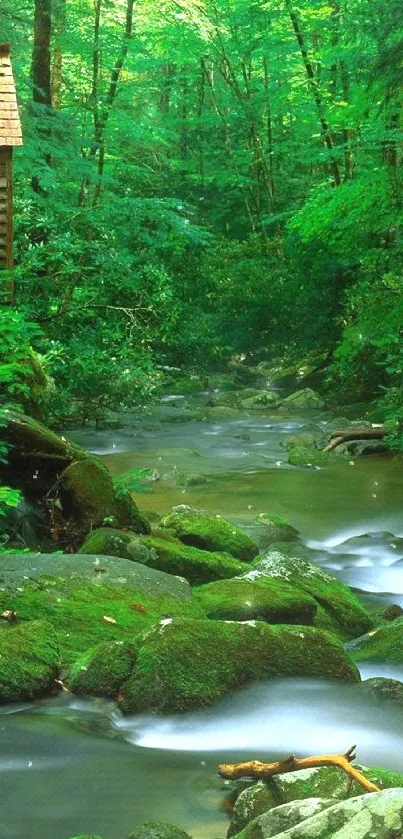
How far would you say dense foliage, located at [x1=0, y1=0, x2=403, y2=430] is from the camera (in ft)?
50.0

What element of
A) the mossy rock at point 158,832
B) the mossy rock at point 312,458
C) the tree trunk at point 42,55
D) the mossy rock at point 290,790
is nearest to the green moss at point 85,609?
the mossy rock at point 158,832

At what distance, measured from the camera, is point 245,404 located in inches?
880

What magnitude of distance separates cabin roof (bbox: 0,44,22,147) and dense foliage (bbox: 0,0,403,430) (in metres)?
1.74

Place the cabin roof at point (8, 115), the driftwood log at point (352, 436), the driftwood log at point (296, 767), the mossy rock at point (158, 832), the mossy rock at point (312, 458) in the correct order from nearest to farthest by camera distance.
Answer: the driftwood log at point (296, 767) → the mossy rock at point (158, 832) → the cabin roof at point (8, 115) → the mossy rock at point (312, 458) → the driftwood log at point (352, 436)

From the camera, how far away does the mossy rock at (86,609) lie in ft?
20.8

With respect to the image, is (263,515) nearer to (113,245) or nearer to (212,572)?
(212,572)

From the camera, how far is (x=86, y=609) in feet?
21.8

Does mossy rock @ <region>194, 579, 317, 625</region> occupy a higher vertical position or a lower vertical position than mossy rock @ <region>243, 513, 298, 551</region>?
higher

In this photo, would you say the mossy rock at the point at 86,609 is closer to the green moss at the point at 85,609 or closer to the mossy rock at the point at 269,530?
the green moss at the point at 85,609

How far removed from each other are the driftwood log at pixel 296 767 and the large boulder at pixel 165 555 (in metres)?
4.28

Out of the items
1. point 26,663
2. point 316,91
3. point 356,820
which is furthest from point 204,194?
point 356,820

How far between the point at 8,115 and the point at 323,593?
27.9 feet

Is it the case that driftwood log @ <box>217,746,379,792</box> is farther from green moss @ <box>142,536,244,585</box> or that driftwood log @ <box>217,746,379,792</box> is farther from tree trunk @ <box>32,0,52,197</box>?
tree trunk @ <box>32,0,52,197</box>

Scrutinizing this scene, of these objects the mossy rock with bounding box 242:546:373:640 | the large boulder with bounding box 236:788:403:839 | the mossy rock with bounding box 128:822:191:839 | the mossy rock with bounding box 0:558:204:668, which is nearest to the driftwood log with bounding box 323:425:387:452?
the mossy rock with bounding box 242:546:373:640
